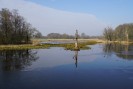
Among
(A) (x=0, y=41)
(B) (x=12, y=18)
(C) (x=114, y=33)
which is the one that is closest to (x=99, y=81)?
(A) (x=0, y=41)

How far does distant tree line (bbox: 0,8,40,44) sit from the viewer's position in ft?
210

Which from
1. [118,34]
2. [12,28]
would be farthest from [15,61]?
[118,34]

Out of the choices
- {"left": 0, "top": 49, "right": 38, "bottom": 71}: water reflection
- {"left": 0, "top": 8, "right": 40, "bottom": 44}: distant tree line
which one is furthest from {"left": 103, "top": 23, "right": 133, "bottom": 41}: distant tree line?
{"left": 0, "top": 49, "right": 38, "bottom": 71}: water reflection

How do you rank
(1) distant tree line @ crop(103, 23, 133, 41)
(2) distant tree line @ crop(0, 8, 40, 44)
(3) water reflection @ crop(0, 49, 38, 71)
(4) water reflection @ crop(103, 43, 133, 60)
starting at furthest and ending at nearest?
(1) distant tree line @ crop(103, 23, 133, 41), (2) distant tree line @ crop(0, 8, 40, 44), (4) water reflection @ crop(103, 43, 133, 60), (3) water reflection @ crop(0, 49, 38, 71)

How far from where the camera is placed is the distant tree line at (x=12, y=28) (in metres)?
64.0

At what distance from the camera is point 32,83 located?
1708 centimetres

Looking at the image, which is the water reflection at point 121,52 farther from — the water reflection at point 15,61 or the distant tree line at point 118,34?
the distant tree line at point 118,34

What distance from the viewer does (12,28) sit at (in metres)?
67.1

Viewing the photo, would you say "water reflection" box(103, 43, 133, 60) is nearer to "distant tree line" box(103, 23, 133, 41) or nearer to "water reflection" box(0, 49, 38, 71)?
"water reflection" box(0, 49, 38, 71)

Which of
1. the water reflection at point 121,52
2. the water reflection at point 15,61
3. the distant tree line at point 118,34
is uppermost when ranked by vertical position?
the distant tree line at point 118,34

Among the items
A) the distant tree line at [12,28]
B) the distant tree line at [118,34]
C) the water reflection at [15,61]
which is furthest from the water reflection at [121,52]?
the distant tree line at [118,34]

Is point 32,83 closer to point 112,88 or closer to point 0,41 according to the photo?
point 112,88

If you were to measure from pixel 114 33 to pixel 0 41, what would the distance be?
289 ft

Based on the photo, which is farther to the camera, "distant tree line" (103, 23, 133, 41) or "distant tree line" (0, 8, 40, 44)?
"distant tree line" (103, 23, 133, 41)
